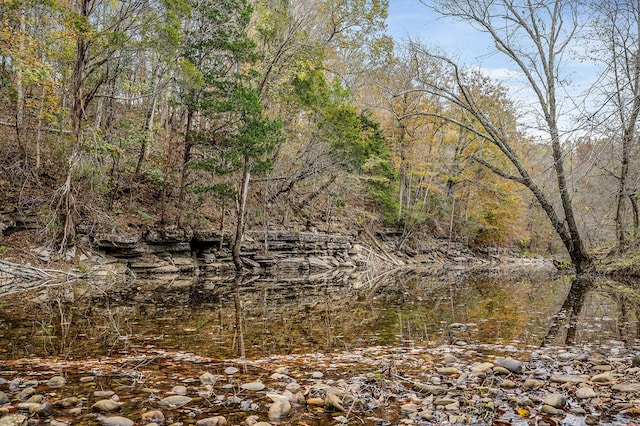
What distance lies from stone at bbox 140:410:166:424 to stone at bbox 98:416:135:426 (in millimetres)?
100

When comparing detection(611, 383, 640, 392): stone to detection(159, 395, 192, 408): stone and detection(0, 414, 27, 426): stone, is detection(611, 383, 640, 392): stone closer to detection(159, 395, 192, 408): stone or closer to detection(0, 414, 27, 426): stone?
detection(159, 395, 192, 408): stone

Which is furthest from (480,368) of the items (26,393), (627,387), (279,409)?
(26,393)

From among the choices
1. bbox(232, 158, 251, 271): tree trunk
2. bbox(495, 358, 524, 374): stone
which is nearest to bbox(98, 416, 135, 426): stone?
bbox(495, 358, 524, 374): stone

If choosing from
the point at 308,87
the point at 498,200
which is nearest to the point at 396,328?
the point at 308,87

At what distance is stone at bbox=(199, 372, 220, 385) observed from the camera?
3898mm

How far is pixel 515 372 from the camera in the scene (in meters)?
4.18

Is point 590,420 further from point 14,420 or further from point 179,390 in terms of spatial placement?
point 14,420

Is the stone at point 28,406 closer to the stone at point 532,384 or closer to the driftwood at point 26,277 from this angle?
the stone at point 532,384

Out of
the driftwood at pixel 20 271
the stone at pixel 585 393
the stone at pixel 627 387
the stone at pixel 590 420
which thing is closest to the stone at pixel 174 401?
the stone at pixel 590 420

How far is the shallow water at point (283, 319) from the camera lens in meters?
5.57

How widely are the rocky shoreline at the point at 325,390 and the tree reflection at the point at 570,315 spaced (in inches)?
46.3

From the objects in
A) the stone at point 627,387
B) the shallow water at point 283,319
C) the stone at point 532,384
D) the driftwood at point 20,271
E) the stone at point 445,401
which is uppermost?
the stone at point 627,387

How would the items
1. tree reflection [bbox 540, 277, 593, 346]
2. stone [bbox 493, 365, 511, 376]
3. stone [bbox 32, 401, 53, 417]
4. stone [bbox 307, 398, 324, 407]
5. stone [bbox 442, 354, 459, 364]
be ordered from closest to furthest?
stone [bbox 32, 401, 53, 417] → stone [bbox 307, 398, 324, 407] → stone [bbox 493, 365, 511, 376] → stone [bbox 442, 354, 459, 364] → tree reflection [bbox 540, 277, 593, 346]

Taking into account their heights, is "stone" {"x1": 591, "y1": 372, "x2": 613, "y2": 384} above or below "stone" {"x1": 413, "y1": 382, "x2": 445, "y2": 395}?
above
